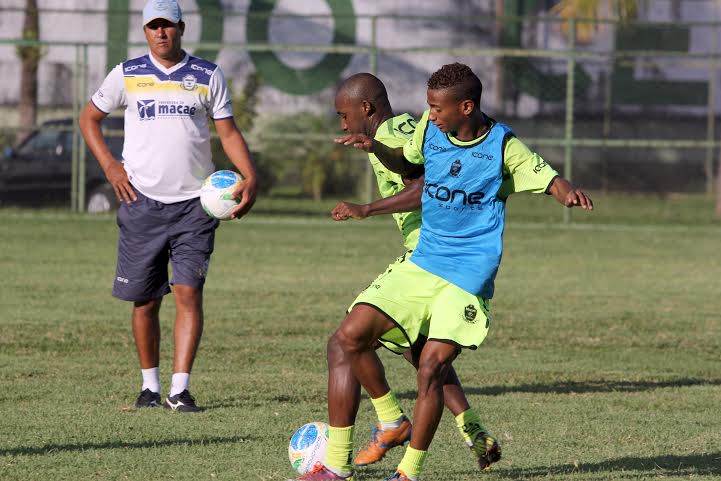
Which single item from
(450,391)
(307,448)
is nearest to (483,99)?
(450,391)

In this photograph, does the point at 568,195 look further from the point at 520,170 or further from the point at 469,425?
the point at 469,425

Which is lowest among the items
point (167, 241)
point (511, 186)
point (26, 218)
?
point (26, 218)

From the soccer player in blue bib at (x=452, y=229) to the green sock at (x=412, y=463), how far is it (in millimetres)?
317

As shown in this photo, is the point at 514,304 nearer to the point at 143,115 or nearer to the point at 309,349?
the point at 309,349

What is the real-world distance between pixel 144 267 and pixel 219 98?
102 centimetres

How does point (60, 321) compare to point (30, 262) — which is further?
point (30, 262)

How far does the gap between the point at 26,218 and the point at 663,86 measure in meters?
14.3

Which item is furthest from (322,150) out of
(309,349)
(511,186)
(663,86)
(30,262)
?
(511,186)

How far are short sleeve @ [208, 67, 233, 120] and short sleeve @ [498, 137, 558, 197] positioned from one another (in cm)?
220

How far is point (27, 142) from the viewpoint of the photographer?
71.7ft

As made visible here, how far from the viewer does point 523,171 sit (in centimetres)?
586

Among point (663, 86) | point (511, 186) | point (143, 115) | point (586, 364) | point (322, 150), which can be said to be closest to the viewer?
A: point (511, 186)

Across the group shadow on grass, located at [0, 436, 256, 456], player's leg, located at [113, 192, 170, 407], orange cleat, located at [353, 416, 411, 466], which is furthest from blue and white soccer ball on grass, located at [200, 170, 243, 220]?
orange cleat, located at [353, 416, 411, 466]

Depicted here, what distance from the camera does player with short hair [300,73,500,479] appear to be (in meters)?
5.80
